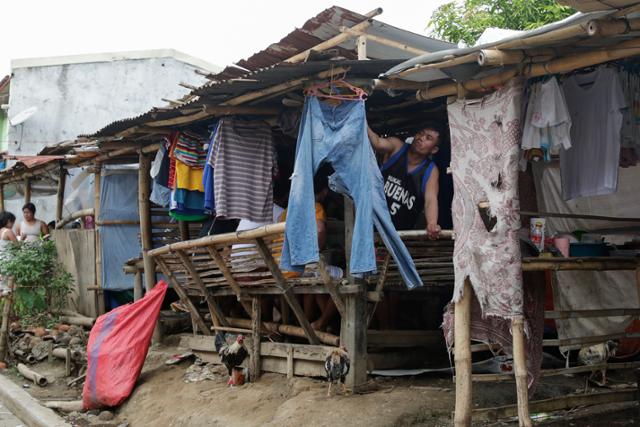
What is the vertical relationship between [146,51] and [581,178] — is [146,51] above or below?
above

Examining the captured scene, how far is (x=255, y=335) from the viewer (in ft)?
24.6

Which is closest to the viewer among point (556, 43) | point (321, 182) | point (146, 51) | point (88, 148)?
point (556, 43)

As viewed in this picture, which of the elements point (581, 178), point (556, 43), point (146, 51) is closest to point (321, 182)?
point (581, 178)

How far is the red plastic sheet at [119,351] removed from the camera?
832cm

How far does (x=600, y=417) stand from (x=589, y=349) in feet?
2.42

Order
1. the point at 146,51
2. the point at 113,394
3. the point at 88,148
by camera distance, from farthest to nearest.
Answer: the point at 146,51 → the point at 88,148 → the point at 113,394

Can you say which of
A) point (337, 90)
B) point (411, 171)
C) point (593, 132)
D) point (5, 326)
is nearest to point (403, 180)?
point (411, 171)

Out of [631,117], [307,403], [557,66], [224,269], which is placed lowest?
[307,403]

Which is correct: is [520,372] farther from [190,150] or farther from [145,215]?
[145,215]

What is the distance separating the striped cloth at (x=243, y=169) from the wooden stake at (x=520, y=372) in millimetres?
3317

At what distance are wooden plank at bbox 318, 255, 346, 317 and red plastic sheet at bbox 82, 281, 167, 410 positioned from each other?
10.7ft

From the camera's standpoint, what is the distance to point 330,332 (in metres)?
7.24

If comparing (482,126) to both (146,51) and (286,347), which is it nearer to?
(286,347)

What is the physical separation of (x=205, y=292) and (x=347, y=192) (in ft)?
9.39
